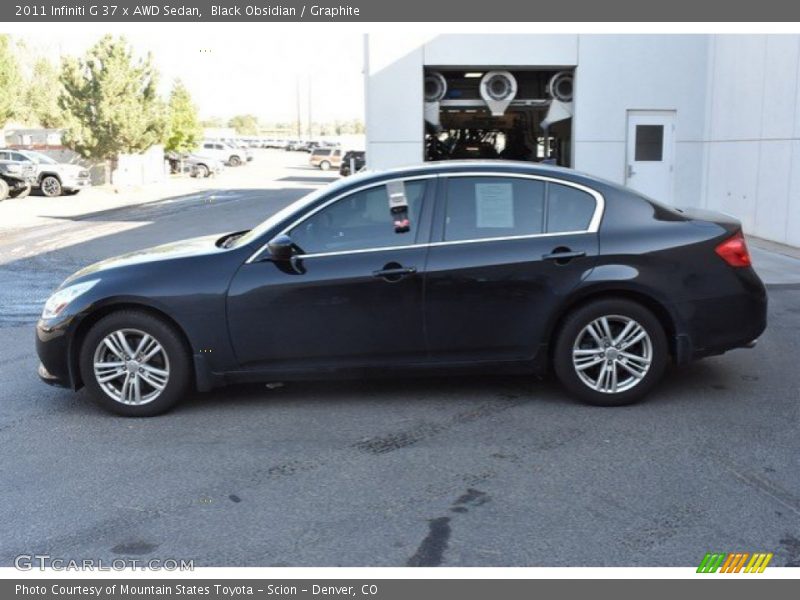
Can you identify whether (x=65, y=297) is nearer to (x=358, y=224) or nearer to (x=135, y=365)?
(x=135, y=365)

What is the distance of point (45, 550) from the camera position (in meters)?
3.78

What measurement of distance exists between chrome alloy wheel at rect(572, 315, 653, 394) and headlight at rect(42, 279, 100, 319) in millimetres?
3252

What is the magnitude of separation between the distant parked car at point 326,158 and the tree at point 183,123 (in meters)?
7.77

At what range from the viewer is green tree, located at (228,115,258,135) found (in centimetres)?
14850

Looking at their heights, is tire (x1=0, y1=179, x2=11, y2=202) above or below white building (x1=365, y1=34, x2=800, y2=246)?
below

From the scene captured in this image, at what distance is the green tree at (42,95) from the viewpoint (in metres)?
52.8

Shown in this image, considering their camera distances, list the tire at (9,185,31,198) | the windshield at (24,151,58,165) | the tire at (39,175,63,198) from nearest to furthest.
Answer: the tire at (9,185,31,198) → the windshield at (24,151,58,165) → the tire at (39,175,63,198)

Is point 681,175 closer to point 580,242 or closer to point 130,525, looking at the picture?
point 580,242

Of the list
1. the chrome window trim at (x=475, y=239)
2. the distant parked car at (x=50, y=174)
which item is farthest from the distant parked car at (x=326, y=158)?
the chrome window trim at (x=475, y=239)

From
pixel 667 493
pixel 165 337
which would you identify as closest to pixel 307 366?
pixel 165 337

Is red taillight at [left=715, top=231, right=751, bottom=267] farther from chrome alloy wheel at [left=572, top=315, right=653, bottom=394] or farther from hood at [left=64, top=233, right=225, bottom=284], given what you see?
hood at [left=64, top=233, right=225, bottom=284]

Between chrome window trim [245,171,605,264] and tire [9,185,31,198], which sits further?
tire [9,185,31,198]

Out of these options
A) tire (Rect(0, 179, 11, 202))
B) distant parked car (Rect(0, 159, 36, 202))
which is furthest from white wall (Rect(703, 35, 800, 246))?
distant parked car (Rect(0, 159, 36, 202))

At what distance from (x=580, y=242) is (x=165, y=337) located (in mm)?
2805
